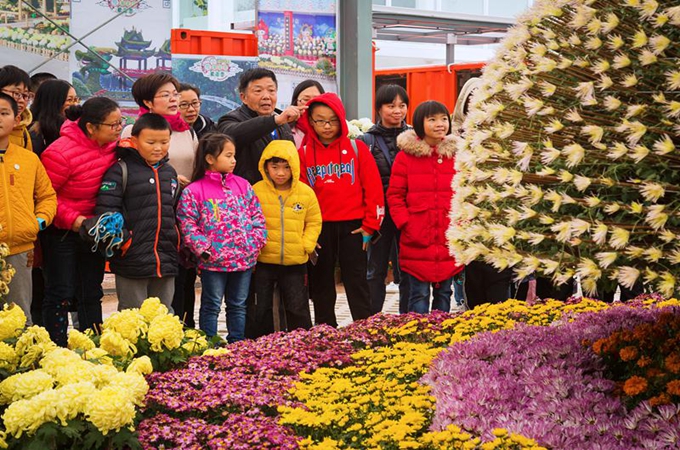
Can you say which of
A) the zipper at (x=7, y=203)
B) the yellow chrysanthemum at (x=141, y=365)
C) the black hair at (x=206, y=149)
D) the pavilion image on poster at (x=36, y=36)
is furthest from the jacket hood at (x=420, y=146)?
the pavilion image on poster at (x=36, y=36)

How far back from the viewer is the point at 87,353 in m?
4.65

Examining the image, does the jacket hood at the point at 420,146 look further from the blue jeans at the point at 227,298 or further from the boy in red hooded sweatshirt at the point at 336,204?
the blue jeans at the point at 227,298

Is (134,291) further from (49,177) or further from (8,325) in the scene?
(8,325)

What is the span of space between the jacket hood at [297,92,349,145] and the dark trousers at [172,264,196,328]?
136 cm

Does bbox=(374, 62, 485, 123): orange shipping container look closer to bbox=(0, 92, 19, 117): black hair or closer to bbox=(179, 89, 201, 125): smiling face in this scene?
bbox=(179, 89, 201, 125): smiling face

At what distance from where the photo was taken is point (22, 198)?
20.2 feet

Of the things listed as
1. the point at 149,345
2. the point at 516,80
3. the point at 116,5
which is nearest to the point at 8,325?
the point at 149,345

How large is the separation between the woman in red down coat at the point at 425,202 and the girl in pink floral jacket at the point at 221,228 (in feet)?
4.24

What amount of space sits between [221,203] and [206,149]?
423 mm

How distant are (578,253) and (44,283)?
473cm

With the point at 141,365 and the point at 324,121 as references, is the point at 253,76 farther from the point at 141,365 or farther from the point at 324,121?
the point at 141,365

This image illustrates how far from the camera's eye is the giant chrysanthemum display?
3.12m

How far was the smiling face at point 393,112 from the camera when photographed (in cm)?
816

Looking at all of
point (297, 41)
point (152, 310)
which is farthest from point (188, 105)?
point (297, 41)
